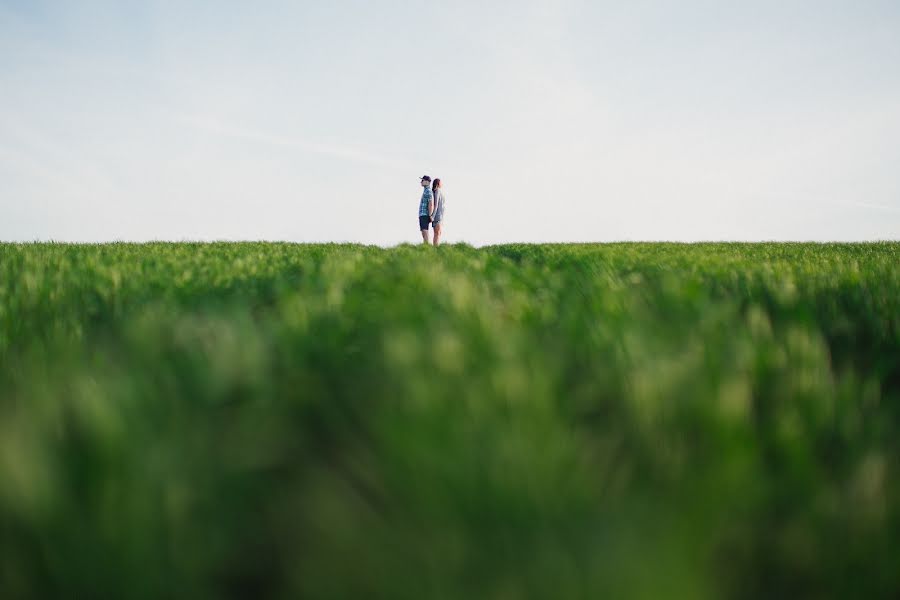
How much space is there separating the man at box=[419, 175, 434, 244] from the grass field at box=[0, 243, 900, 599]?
1683 centimetres

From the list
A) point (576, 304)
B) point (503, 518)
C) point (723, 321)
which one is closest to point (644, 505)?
point (503, 518)

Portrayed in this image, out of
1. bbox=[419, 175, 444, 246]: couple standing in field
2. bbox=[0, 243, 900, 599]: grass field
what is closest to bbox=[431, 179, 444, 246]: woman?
bbox=[419, 175, 444, 246]: couple standing in field

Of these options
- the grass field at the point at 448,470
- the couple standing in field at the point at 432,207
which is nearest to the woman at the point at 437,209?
the couple standing in field at the point at 432,207

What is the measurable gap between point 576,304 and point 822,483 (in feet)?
4.03

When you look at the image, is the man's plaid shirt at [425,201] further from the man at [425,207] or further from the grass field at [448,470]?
the grass field at [448,470]

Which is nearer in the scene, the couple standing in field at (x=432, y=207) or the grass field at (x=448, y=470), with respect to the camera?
the grass field at (x=448, y=470)

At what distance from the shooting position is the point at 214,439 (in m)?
0.96

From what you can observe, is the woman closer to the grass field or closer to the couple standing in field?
the couple standing in field

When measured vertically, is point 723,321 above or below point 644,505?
above

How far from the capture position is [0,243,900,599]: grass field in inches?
26.5

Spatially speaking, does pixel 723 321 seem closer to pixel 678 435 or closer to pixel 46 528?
pixel 678 435

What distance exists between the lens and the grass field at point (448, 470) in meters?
0.67

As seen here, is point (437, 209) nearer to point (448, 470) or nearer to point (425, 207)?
point (425, 207)

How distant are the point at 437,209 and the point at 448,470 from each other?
17729 mm
